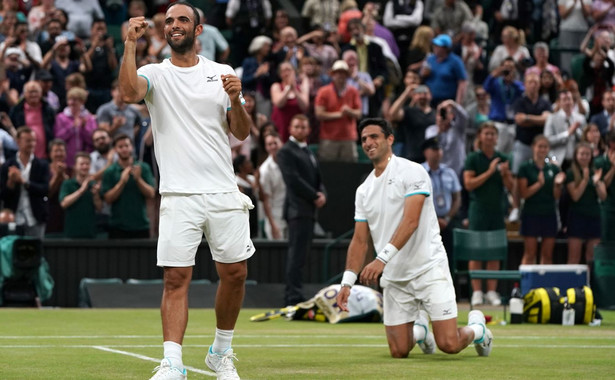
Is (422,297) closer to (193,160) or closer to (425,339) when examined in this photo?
(425,339)

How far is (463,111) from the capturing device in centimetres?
2064

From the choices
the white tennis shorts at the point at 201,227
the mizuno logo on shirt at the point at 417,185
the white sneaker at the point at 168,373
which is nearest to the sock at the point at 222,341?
the white tennis shorts at the point at 201,227

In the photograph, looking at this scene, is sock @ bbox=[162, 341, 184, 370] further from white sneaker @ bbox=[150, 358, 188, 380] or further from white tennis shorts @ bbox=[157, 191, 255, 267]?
white tennis shorts @ bbox=[157, 191, 255, 267]

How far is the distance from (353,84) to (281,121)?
1519mm

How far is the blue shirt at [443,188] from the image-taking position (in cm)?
1848

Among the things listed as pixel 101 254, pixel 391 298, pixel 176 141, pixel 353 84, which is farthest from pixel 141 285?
pixel 176 141

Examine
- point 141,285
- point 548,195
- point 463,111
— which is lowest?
point 141,285

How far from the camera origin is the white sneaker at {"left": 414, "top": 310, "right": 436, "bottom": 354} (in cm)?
1077

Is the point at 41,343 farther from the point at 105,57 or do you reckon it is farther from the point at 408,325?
the point at 105,57

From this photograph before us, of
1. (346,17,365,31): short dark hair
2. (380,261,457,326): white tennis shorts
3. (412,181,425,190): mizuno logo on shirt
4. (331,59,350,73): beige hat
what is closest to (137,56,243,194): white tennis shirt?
(412,181,425,190): mizuno logo on shirt

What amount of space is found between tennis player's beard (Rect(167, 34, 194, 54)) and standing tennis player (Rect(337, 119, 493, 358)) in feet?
8.24

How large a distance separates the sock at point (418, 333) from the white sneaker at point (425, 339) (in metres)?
0.02

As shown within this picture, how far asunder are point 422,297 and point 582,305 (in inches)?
216

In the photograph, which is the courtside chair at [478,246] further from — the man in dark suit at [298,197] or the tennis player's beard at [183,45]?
the tennis player's beard at [183,45]
